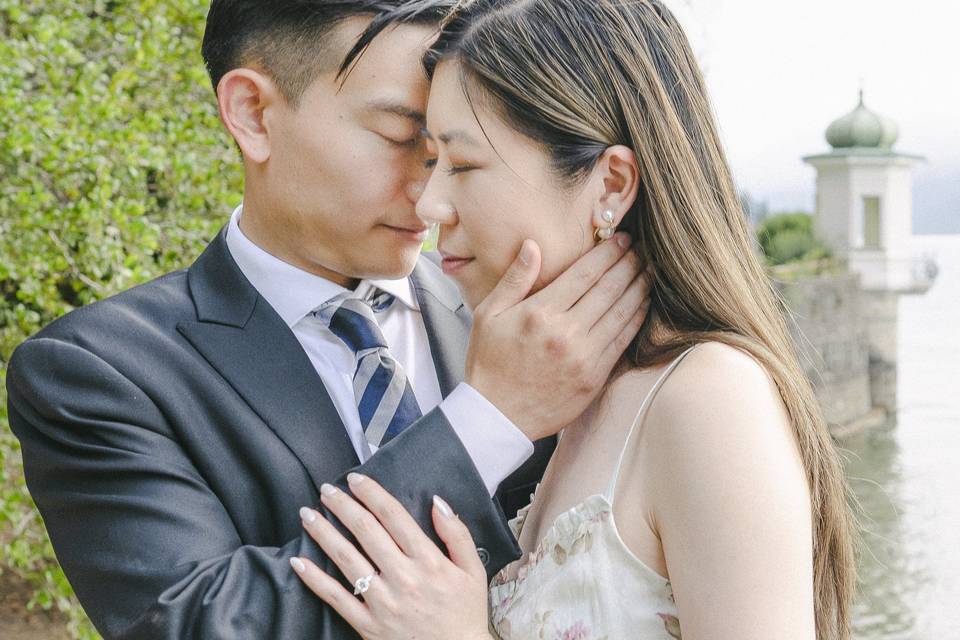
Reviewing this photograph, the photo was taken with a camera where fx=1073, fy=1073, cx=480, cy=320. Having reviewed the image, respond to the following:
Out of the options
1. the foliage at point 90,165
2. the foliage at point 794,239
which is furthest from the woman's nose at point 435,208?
the foliage at point 794,239

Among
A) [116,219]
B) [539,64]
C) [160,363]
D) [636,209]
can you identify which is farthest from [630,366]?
[116,219]

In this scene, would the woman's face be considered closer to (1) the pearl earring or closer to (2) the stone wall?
(1) the pearl earring

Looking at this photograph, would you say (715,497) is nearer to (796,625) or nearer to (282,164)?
(796,625)

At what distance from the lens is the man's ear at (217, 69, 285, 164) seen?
236 centimetres

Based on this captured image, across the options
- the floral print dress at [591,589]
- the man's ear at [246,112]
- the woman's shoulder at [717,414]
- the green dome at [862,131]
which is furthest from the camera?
the green dome at [862,131]

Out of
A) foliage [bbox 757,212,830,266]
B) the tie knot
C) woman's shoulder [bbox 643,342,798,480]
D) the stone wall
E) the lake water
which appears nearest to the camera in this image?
woman's shoulder [bbox 643,342,798,480]

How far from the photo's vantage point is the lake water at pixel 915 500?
58.2 ft

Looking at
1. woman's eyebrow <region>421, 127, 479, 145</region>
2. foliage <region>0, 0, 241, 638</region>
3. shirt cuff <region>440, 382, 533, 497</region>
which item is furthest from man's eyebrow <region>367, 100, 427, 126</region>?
foliage <region>0, 0, 241, 638</region>

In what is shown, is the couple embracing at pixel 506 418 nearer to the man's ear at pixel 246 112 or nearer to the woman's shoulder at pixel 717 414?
the woman's shoulder at pixel 717 414

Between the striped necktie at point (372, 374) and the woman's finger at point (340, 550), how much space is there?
0.37 meters

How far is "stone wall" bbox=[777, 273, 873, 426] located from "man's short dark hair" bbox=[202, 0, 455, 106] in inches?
854

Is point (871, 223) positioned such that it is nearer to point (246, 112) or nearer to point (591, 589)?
point (246, 112)

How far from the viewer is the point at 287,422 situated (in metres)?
1.98

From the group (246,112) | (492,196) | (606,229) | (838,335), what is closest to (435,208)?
(492,196)
